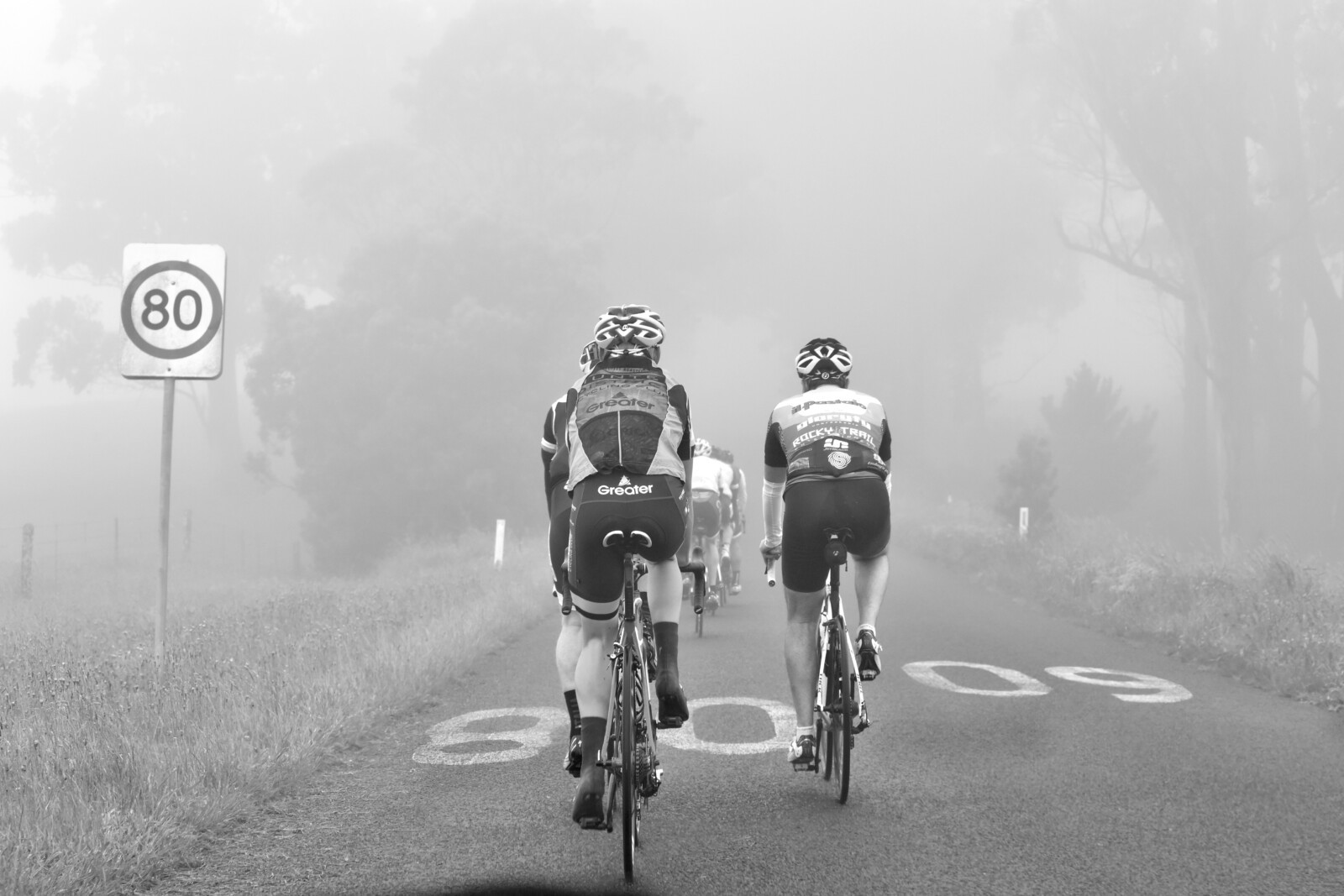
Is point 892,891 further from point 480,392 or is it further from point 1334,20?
point 1334,20

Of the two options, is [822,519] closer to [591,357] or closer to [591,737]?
[591,357]

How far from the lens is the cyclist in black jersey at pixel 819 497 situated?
19.0 feet

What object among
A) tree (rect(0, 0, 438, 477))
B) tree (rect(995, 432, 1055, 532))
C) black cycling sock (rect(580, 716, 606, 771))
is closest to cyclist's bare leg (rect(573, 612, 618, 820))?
black cycling sock (rect(580, 716, 606, 771))

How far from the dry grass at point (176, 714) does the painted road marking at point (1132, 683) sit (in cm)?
455

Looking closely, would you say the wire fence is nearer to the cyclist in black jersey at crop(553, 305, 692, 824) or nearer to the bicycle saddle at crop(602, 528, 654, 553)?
the cyclist in black jersey at crop(553, 305, 692, 824)

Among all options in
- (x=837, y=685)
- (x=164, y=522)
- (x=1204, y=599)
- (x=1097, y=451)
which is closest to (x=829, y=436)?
(x=837, y=685)

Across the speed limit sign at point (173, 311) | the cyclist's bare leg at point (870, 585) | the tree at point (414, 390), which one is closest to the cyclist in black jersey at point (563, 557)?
the cyclist's bare leg at point (870, 585)

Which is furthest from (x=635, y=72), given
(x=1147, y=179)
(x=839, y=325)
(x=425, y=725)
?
(x=425, y=725)

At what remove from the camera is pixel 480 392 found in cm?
3438

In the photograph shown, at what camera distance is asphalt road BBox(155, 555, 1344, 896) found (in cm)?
453

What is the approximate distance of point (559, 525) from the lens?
18.1ft

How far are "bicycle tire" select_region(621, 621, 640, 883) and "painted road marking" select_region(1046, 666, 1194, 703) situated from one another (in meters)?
4.98

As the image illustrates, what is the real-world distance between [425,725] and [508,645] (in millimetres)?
3952

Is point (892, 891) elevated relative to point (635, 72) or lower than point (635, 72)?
lower
